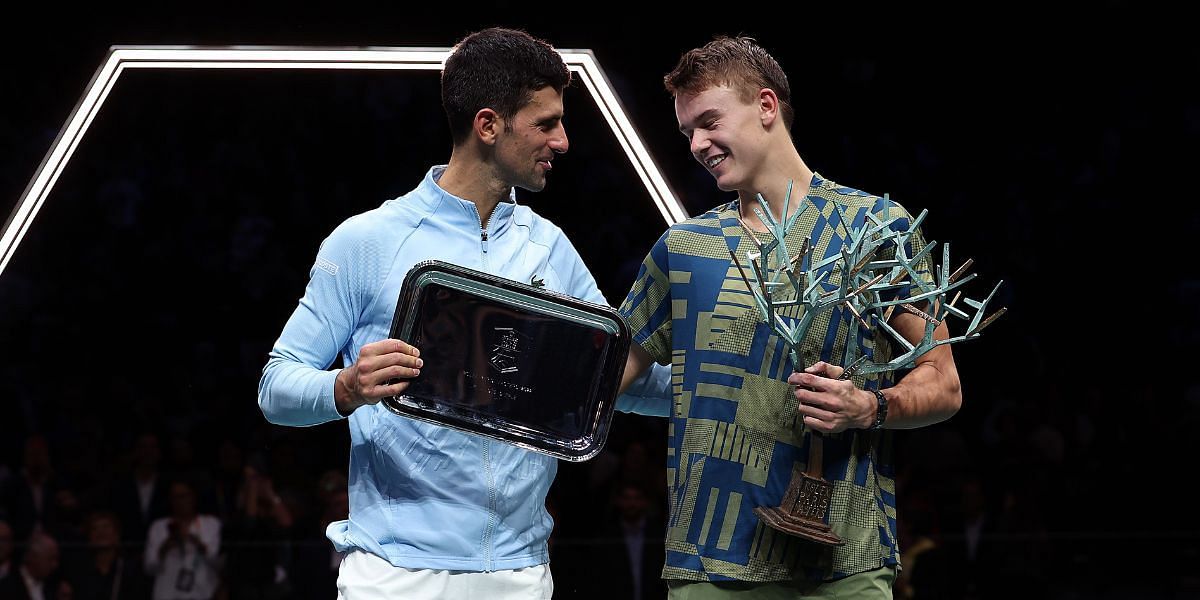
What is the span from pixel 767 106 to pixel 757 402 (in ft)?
1.49

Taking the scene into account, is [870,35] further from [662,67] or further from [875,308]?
[875,308]

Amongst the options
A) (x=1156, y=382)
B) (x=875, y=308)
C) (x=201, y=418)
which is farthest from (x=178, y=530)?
(x=1156, y=382)

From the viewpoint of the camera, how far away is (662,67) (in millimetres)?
5039

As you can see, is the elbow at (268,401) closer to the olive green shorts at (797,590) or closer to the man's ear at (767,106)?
the olive green shorts at (797,590)

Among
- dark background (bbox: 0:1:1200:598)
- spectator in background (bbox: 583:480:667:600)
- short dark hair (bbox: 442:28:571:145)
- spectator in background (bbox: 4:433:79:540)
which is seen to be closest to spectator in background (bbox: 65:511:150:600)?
dark background (bbox: 0:1:1200:598)

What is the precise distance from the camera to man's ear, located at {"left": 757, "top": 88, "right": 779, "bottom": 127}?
2.09 meters

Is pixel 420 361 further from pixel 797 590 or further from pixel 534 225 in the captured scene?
pixel 797 590

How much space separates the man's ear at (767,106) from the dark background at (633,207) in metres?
2.50

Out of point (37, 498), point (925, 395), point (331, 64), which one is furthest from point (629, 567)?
point (37, 498)

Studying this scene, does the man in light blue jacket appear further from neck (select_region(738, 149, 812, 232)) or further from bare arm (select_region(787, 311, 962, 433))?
bare arm (select_region(787, 311, 962, 433))

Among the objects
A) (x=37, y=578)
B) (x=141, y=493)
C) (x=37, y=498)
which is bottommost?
(x=37, y=578)

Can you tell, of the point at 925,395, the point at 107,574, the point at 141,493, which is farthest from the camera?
the point at 141,493

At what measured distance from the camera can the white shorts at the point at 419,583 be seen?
6.60 feet

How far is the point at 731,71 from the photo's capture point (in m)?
2.08
